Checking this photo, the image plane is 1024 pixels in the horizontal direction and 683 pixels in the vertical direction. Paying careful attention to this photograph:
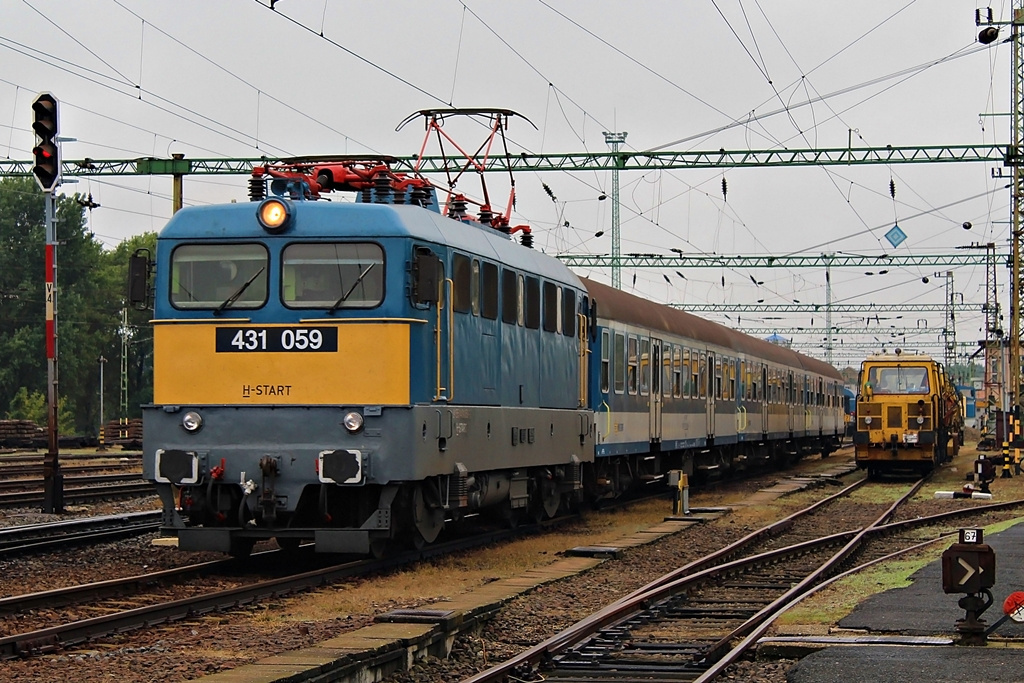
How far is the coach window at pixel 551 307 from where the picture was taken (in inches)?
733

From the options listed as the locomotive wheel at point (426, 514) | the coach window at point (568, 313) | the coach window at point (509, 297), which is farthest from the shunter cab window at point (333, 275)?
the coach window at point (568, 313)

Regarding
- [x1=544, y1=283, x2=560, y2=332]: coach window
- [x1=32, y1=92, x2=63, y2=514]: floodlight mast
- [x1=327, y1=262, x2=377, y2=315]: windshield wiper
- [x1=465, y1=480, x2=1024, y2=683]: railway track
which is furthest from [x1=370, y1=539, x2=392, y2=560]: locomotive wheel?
[x1=32, y1=92, x2=63, y2=514]: floodlight mast

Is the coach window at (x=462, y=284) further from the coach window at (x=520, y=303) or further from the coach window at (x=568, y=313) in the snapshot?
the coach window at (x=568, y=313)

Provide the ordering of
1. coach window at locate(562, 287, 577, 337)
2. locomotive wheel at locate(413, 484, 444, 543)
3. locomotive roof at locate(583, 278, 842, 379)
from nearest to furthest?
locomotive wheel at locate(413, 484, 444, 543), coach window at locate(562, 287, 577, 337), locomotive roof at locate(583, 278, 842, 379)

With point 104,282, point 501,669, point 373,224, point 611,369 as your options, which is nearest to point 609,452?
point 611,369

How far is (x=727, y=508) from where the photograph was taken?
76.6ft

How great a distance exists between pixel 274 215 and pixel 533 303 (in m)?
4.74

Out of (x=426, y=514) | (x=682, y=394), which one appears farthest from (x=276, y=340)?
(x=682, y=394)

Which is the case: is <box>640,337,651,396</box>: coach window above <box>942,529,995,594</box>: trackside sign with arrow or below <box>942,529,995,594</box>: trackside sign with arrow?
above

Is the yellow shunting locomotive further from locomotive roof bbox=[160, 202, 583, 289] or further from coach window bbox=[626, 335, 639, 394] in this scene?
locomotive roof bbox=[160, 202, 583, 289]

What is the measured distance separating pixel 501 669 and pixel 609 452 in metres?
13.1

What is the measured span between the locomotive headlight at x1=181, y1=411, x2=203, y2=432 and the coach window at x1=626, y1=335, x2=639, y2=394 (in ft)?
37.5

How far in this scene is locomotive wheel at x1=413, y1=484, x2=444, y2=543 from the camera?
48.0 feet

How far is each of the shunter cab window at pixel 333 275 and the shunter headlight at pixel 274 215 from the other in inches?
9.5
